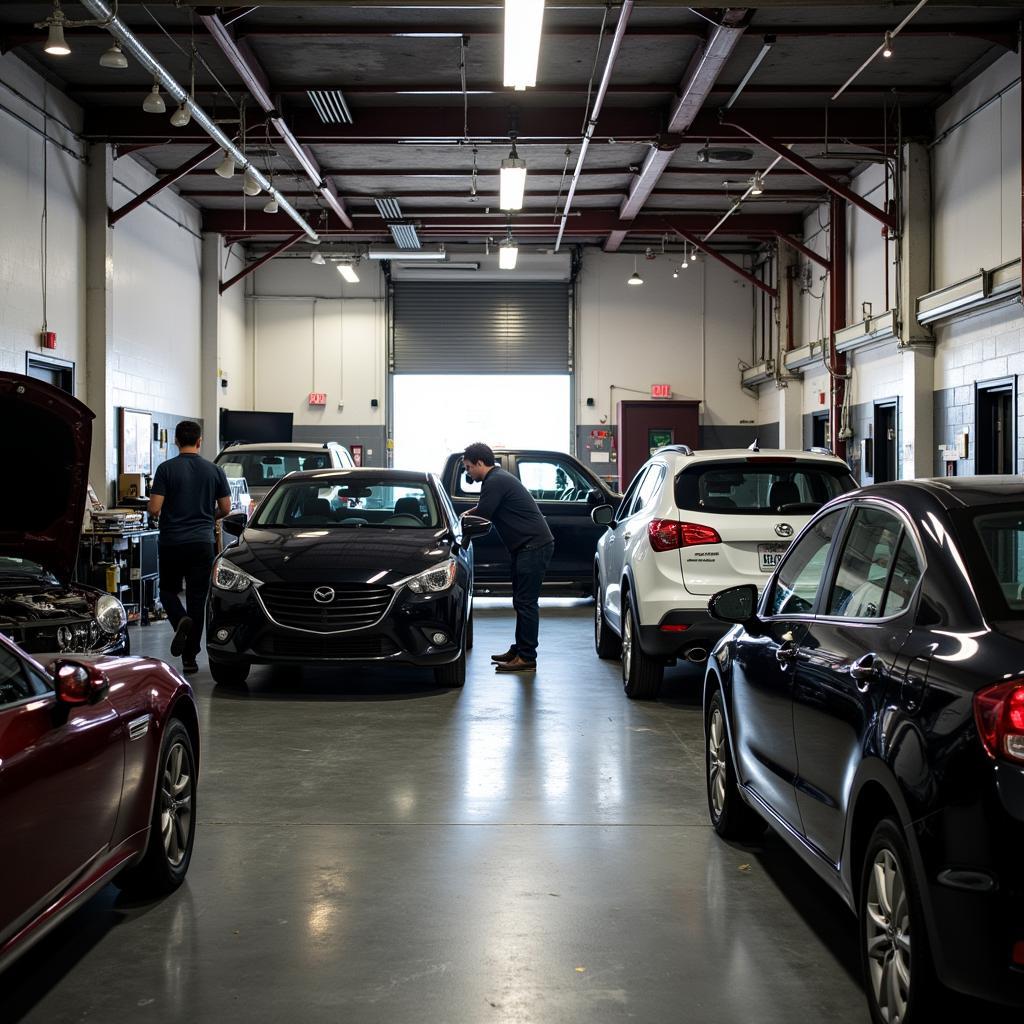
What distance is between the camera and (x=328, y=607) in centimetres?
808

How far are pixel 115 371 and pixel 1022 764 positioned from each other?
1570 centimetres

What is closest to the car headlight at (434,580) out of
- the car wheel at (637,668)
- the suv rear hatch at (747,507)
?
the car wheel at (637,668)

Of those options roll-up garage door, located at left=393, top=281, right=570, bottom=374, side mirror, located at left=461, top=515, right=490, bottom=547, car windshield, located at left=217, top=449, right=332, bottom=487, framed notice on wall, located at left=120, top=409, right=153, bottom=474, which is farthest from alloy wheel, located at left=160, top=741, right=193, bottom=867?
roll-up garage door, located at left=393, top=281, right=570, bottom=374

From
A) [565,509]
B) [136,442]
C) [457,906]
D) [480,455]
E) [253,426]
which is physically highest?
[253,426]

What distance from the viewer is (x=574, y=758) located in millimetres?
6582

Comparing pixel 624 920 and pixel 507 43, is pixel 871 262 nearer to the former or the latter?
pixel 507 43

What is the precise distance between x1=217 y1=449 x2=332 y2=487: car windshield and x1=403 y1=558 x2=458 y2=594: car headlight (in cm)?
824

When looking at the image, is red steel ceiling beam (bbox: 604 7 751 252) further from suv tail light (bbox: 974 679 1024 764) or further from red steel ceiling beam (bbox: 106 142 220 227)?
suv tail light (bbox: 974 679 1024 764)

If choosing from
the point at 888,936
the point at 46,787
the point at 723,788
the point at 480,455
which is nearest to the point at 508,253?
the point at 480,455

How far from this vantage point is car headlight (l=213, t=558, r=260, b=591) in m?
8.21

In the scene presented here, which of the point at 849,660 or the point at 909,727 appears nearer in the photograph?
the point at 909,727

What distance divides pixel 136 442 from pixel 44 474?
34.5ft

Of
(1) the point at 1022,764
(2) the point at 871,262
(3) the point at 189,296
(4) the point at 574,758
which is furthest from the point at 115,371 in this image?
(1) the point at 1022,764

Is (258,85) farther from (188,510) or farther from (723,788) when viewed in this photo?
(723,788)
